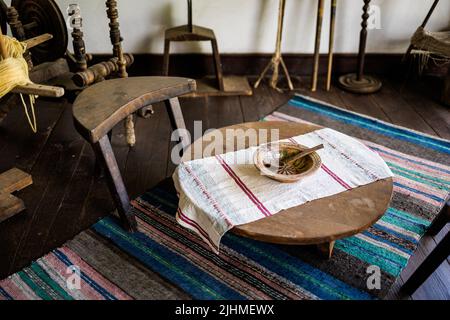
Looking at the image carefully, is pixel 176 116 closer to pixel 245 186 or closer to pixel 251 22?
pixel 245 186

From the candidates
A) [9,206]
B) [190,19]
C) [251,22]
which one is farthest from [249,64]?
[9,206]

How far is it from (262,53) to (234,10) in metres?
0.40

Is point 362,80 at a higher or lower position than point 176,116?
lower

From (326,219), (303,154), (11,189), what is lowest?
(11,189)

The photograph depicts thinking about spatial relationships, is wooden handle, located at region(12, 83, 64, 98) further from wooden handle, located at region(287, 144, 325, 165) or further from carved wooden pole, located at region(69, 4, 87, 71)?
wooden handle, located at region(287, 144, 325, 165)

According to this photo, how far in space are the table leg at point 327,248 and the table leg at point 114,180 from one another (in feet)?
2.66

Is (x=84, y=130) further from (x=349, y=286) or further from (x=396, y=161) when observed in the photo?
(x=396, y=161)

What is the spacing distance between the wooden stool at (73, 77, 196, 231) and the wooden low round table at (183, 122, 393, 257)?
625mm

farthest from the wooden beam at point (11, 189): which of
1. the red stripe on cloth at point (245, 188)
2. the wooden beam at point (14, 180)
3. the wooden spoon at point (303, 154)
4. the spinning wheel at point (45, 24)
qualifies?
the wooden spoon at point (303, 154)

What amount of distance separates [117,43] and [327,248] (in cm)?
153

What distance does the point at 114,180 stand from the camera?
1.58 meters

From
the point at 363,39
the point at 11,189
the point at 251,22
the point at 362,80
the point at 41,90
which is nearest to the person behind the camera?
the point at 41,90

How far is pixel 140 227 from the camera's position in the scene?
5.82 ft

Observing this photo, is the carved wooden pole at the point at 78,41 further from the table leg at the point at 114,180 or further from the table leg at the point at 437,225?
the table leg at the point at 437,225
